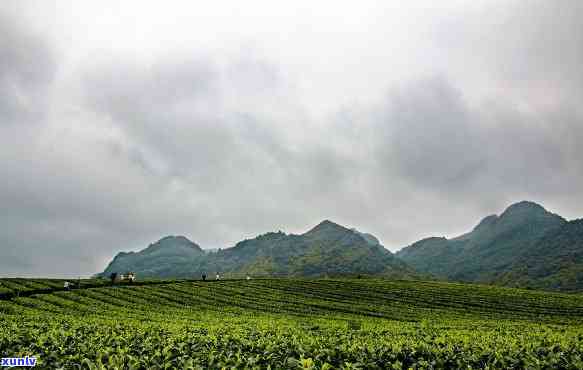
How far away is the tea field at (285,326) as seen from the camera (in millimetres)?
11617

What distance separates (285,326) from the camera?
26109 mm

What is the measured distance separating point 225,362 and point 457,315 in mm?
47941

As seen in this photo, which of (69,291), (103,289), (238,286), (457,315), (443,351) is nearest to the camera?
(443,351)

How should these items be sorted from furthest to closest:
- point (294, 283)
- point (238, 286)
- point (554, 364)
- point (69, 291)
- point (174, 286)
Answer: point (294, 283) < point (238, 286) < point (174, 286) < point (69, 291) < point (554, 364)

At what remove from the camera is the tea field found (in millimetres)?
11617

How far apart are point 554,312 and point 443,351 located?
2291 inches

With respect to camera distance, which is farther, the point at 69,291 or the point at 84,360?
the point at 69,291

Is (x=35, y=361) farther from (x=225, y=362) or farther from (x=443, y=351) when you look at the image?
(x=443, y=351)

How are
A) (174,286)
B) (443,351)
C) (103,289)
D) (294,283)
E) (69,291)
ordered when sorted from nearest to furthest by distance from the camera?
(443,351) → (69,291) → (103,289) → (174,286) → (294,283)

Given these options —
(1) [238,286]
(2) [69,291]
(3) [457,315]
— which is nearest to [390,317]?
(3) [457,315]

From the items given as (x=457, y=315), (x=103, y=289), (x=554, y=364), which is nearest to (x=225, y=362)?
(x=554, y=364)

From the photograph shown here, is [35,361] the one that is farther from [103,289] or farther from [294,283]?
[294,283]

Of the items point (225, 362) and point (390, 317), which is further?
point (390, 317)

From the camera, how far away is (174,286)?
6919 cm
